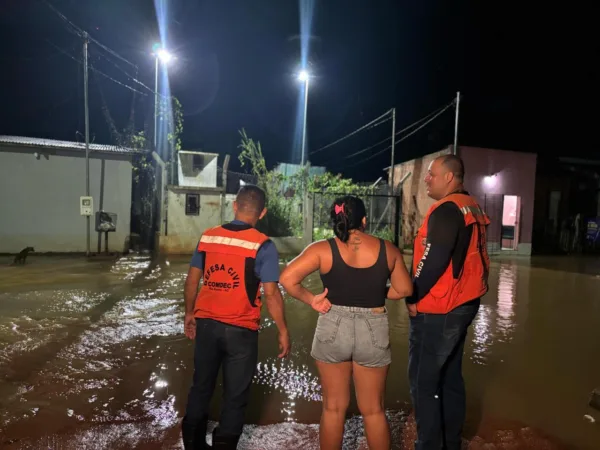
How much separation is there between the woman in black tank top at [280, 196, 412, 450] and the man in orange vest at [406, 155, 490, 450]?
16 centimetres

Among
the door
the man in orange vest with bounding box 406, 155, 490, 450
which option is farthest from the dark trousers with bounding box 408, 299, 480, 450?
the door

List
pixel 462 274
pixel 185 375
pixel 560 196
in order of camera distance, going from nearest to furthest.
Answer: pixel 462 274
pixel 185 375
pixel 560 196

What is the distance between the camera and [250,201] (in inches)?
107

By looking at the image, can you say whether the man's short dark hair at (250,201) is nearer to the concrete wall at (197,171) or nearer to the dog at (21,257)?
the dog at (21,257)

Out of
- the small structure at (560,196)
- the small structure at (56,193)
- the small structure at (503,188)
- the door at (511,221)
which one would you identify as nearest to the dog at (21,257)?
the small structure at (56,193)

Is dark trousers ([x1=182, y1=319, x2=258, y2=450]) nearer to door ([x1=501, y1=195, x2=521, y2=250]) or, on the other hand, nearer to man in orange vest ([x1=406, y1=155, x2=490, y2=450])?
man in orange vest ([x1=406, y1=155, x2=490, y2=450])

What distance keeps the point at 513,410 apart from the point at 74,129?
73.1 feet

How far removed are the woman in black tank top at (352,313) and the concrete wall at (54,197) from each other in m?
11.8

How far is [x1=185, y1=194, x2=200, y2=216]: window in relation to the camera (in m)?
12.9

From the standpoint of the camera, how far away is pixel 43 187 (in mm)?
12320

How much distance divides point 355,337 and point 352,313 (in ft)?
0.43

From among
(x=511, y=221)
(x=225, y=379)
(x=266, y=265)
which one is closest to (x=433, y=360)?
(x=266, y=265)

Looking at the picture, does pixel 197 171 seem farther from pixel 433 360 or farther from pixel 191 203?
pixel 433 360

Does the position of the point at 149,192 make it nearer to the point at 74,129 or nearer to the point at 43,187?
the point at 43,187
